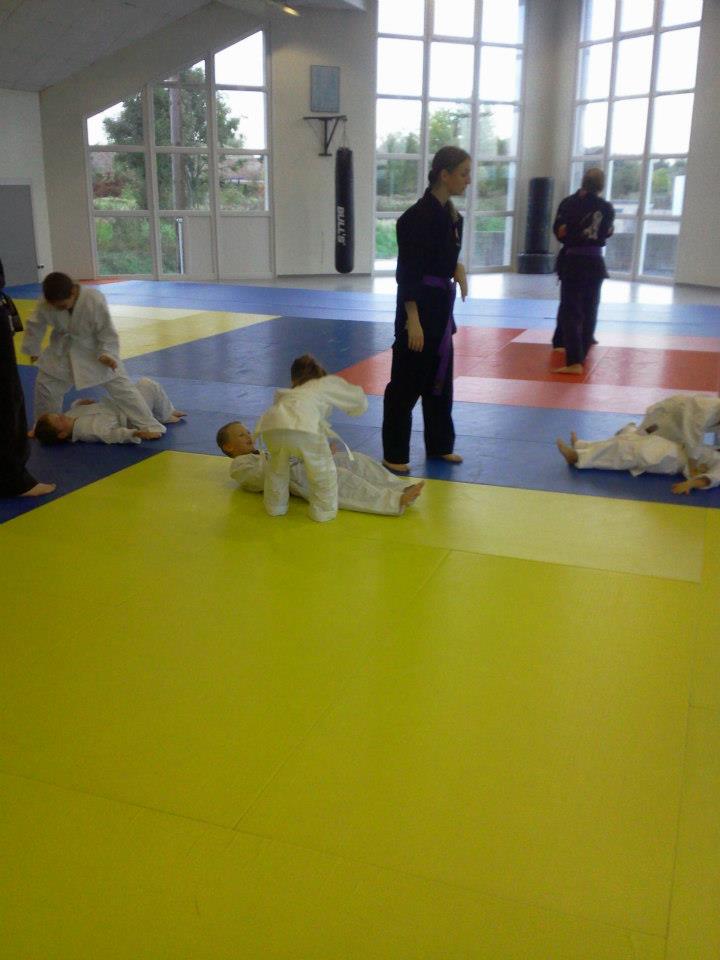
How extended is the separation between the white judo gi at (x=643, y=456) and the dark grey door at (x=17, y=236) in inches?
447

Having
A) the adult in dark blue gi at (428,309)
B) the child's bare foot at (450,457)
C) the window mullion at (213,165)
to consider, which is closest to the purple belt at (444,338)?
the adult in dark blue gi at (428,309)

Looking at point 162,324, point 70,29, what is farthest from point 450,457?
point 70,29

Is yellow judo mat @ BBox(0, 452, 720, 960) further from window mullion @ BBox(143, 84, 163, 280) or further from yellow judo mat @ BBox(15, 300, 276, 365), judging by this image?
window mullion @ BBox(143, 84, 163, 280)

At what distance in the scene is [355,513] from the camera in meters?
4.31

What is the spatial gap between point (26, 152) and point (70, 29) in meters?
2.53

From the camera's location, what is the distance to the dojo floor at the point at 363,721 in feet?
6.37

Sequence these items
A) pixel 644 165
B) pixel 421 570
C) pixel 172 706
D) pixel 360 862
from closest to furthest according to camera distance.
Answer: pixel 360 862
pixel 172 706
pixel 421 570
pixel 644 165

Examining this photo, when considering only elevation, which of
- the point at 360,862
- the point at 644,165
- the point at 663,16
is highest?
the point at 663,16

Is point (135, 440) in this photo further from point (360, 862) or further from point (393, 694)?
point (360, 862)

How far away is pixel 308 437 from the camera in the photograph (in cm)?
395

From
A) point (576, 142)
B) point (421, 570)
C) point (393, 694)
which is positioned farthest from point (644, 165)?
point (393, 694)

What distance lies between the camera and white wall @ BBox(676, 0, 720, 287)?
1369 cm

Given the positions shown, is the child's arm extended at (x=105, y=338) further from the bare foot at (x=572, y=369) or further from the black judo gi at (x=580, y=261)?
the black judo gi at (x=580, y=261)

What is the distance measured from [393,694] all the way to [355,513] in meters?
1.64
